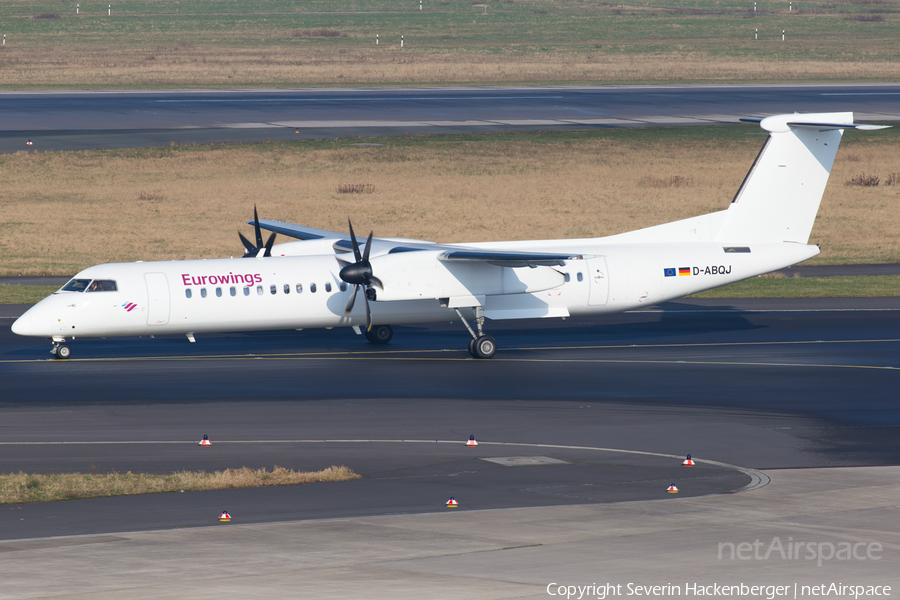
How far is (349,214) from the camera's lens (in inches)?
2286

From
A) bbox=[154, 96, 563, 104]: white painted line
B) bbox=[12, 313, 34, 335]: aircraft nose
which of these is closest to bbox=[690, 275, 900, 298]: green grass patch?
bbox=[12, 313, 34, 335]: aircraft nose

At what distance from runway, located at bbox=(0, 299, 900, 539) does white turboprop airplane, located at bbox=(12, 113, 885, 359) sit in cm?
118

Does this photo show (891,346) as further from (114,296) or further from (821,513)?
(114,296)

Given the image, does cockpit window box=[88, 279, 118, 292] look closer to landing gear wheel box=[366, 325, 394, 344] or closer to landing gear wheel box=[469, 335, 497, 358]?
landing gear wheel box=[366, 325, 394, 344]

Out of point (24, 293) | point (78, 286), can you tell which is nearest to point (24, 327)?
point (78, 286)

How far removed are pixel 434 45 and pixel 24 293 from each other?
88670mm

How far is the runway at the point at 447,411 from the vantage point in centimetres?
1758

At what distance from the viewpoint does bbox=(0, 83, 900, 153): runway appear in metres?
71.0

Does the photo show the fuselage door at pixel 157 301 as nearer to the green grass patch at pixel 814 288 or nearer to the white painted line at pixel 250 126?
the green grass patch at pixel 814 288

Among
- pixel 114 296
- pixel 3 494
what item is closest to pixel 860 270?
pixel 114 296

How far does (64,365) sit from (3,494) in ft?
41.9

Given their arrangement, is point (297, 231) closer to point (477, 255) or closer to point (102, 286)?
point (102, 286)

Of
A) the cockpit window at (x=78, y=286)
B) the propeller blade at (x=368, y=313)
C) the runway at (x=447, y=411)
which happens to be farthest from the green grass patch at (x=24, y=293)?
the propeller blade at (x=368, y=313)

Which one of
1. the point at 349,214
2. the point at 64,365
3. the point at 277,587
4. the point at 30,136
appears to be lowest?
the point at 277,587
